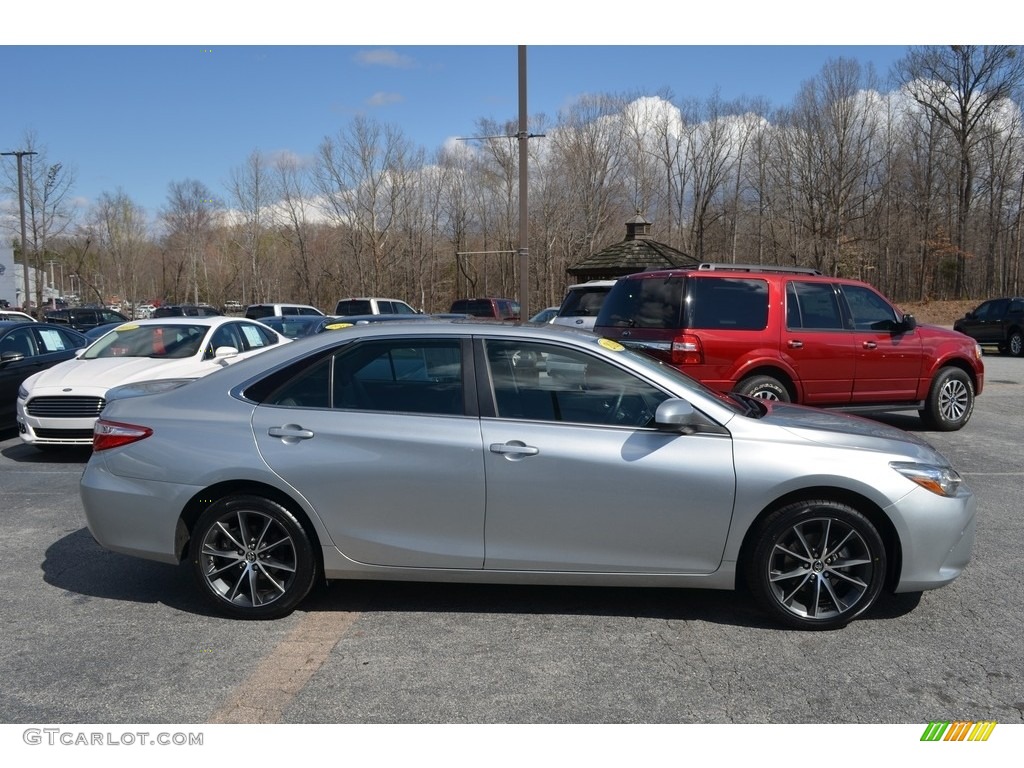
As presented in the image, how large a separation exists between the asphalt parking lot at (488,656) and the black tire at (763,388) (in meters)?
3.87

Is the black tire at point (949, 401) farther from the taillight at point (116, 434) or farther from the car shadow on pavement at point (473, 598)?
the taillight at point (116, 434)

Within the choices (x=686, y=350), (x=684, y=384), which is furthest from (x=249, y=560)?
(x=686, y=350)

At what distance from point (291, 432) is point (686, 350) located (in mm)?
5428

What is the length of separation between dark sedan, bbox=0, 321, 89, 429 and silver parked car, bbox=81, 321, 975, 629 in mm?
7047

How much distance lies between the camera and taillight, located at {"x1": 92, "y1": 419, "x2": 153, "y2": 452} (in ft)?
14.7

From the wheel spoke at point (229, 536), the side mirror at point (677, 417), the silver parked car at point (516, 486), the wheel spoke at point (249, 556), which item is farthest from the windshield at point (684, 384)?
the wheel spoke at point (229, 536)

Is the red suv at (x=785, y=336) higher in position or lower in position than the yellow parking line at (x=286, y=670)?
higher

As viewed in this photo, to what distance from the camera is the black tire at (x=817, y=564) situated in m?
4.17

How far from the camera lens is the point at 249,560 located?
4.38 meters

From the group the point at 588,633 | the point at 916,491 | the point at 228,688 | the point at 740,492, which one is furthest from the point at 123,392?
the point at 916,491

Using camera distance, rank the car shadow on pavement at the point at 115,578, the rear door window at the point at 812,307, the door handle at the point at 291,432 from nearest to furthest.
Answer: the door handle at the point at 291,432
the car shadow on pavement at the point at 115,578
the rear door window at the point at 812,307

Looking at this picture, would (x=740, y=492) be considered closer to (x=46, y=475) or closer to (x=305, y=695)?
(x=305, y=695)

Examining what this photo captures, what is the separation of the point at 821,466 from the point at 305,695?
2769 mm

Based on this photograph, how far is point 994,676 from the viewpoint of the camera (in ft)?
12.2
